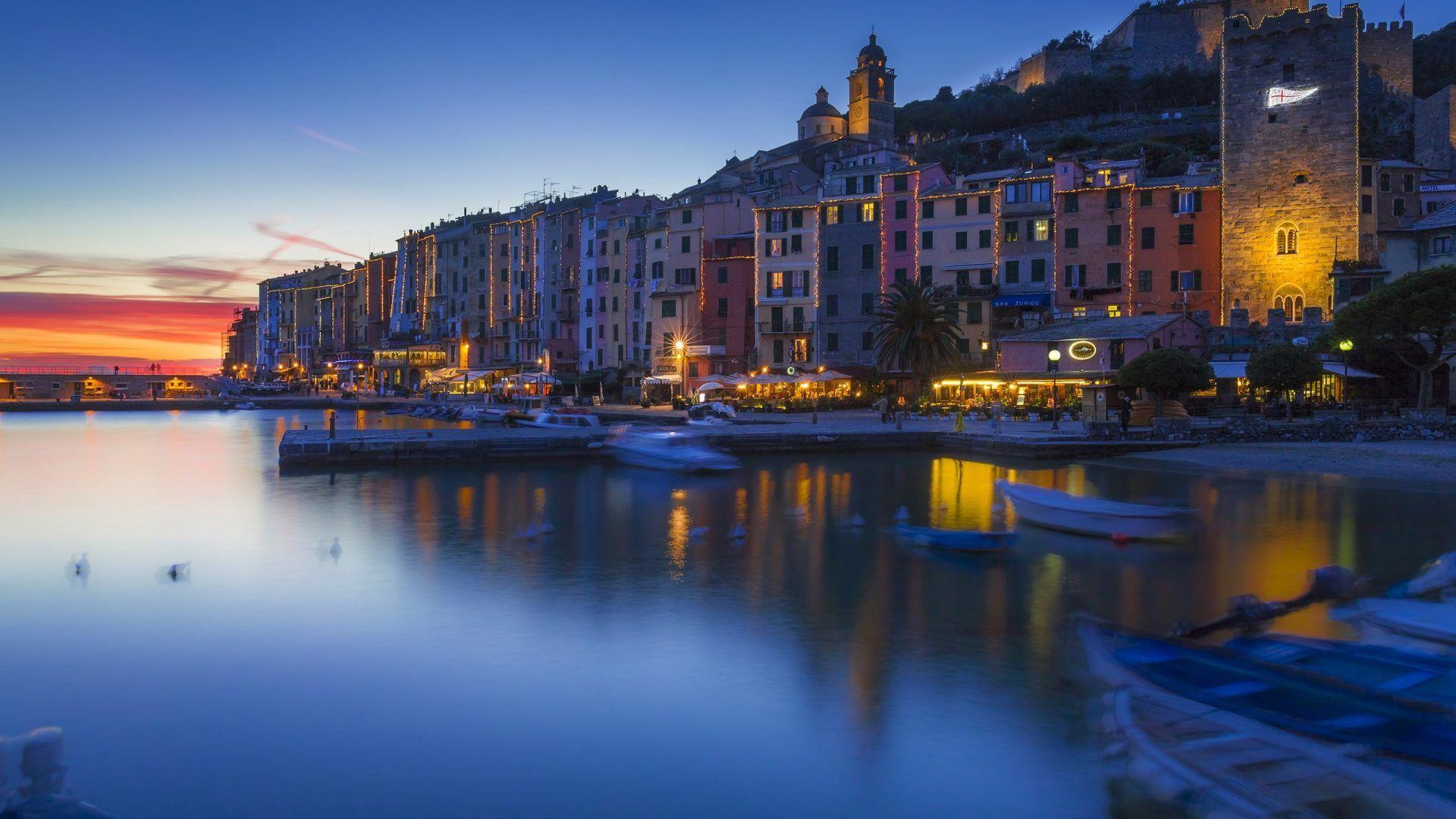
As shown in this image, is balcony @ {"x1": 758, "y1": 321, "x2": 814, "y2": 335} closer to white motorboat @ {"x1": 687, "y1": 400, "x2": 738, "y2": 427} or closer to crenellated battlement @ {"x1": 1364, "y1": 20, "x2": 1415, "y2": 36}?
white motorboat @ {"x1": 687, "y1": 400, "x2": 738, "y2": 427}

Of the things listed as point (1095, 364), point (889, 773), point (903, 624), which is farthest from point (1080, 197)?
point (889, 773)

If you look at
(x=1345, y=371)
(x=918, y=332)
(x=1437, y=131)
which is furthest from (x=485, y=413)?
(x=1437, y=131)

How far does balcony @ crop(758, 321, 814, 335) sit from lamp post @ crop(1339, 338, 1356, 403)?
27801 millimetres

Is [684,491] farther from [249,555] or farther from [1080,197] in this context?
[1080,197]

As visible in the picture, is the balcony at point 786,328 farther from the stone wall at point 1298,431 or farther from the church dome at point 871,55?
the church dome at point 871,55

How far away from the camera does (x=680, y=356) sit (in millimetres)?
63250

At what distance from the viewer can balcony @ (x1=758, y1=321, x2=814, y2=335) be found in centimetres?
5925

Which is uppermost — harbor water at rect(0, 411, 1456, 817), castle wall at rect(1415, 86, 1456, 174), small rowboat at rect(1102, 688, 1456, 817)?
castle wall at rect(1415, 86, 1456, 174)

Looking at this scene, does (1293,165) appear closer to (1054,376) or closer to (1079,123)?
(1054,376)

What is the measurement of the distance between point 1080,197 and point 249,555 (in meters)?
47.3

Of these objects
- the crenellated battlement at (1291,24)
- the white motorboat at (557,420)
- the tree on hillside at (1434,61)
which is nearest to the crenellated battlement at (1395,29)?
the tree on hillside at (1434,61)

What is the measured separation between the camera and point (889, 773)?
9.42m

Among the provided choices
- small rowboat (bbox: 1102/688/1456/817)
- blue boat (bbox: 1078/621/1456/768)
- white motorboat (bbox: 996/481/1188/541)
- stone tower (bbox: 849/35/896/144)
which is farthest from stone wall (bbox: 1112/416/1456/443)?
stone tower (bbox: 849/35/896/144)

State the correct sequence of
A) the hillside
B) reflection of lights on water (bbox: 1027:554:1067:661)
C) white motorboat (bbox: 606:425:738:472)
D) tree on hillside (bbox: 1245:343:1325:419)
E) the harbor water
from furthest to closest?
the hillside → tree on hillside (bbox: 1245:343:1325:419) → white motorboat (bbox: 606:425:738:472) → reflection of lights on water (bbox: 1027:554:1067:661) → the harbor water
